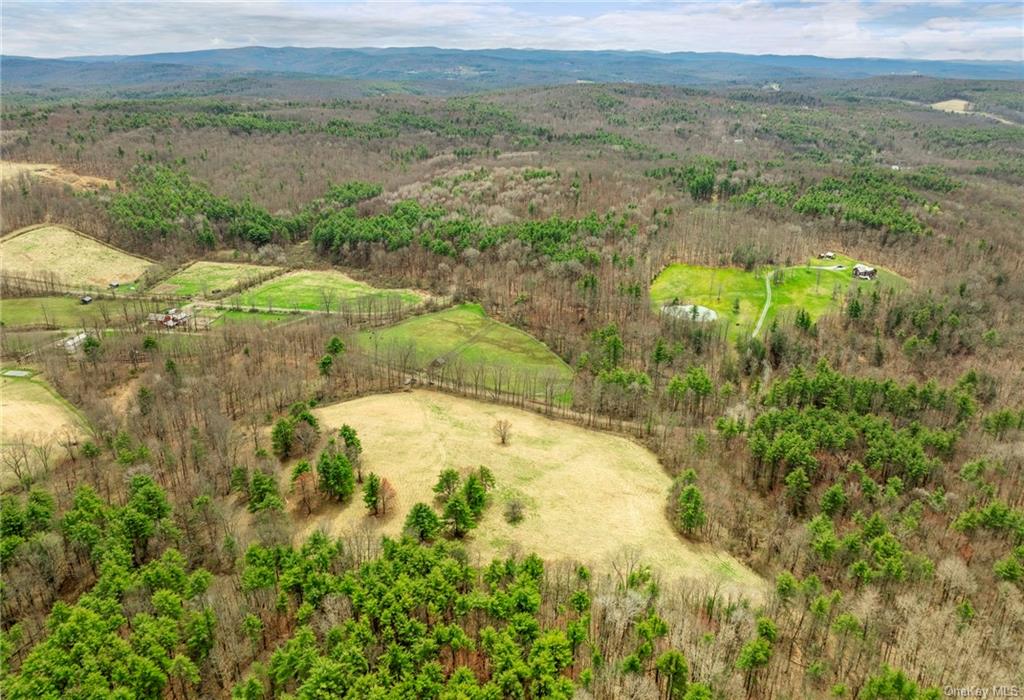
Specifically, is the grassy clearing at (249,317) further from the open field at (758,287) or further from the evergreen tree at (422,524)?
the open field at (758,287)

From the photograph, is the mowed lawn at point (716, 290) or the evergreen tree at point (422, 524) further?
the mowed lawn at point (716, 290)

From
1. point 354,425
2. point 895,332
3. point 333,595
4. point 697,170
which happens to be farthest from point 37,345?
point 697,170

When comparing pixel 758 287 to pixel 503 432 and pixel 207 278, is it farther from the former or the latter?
pixel 207 278

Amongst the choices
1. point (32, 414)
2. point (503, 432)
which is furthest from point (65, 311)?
point (503, 432)

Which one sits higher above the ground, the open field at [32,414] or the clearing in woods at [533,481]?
the open field at [32,414]

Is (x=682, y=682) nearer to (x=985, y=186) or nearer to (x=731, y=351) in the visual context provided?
(x=731, y=351)

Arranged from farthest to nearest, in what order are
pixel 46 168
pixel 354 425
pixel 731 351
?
pixel 46 168, pixel 731 351, pixel 354 425

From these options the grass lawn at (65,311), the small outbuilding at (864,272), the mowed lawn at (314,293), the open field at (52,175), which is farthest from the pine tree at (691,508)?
the open field at (52,175)

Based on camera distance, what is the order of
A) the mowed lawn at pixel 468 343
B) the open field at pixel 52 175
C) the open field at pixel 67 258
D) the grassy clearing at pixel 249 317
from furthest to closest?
the open field at pixel 52 175, the open field at pixel 67 258, the grassy clearing at pixel 249 317, the mowed lawn at pixel 468 343
